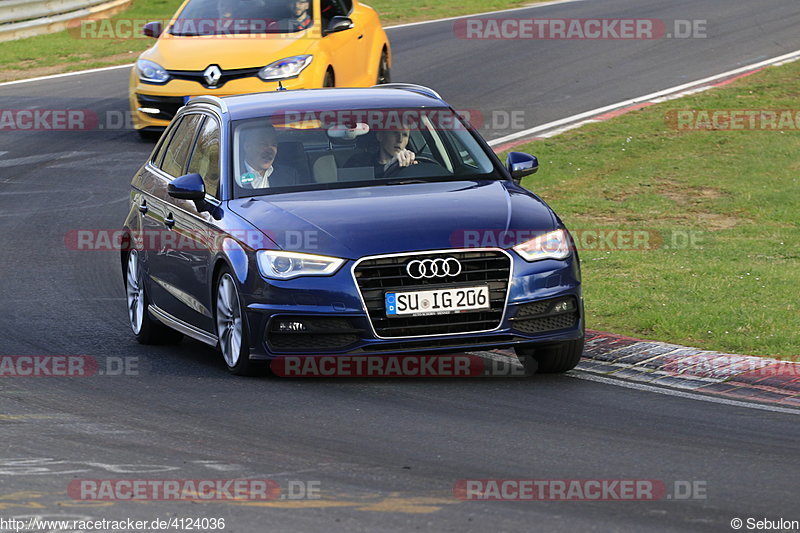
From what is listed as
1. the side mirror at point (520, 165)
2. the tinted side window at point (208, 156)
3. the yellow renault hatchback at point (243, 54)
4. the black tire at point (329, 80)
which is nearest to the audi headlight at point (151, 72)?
the yellow renault hatchback at point (243, 54)

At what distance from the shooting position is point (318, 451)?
7.46 meters

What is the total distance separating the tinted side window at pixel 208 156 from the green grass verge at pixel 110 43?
1521 cm

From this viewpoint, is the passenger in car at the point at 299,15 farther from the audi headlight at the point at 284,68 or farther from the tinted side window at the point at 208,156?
the tinted side window at the point at 208,156

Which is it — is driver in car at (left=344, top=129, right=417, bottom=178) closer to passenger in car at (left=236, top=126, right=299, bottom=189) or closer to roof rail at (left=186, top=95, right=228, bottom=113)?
passenger in car at (left=236, top=126, right=299, bottom=189)

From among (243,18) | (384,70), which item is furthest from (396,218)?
(384,70)

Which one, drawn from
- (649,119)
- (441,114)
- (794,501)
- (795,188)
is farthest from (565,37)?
(794,501)

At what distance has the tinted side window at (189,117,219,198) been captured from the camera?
33.4ft

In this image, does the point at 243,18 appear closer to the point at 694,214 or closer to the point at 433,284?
the point at 694,214

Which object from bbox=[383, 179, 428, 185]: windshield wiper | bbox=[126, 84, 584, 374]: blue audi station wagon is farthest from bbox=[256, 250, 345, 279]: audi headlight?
bbox=[383, 179, 428, 185]: windshield wiper

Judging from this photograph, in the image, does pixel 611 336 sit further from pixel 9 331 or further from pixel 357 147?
pixel 9 331

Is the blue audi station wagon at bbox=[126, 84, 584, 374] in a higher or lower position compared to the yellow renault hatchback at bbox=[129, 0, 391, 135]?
higher

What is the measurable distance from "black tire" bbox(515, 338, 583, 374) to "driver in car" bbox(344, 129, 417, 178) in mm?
1536

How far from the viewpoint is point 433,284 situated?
8875 mm

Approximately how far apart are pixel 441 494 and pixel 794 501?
148 cm
